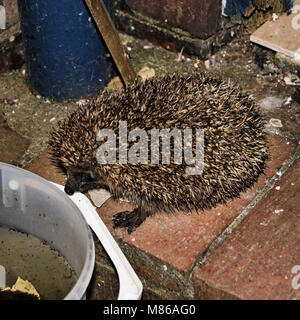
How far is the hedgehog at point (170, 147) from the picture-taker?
3.78m

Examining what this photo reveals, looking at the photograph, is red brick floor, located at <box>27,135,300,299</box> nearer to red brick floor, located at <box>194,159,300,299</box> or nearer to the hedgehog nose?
red brick floor, located at <box>194,159,300,299</box>

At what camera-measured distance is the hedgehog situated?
378 cm

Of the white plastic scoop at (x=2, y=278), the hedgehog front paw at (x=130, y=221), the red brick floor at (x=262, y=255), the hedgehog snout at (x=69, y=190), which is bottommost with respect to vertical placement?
the red brick floor at (x=262, y=255)

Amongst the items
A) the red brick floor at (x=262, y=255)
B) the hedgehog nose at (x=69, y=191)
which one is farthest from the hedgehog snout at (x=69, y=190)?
the red brick floor at (x=262, y=255)

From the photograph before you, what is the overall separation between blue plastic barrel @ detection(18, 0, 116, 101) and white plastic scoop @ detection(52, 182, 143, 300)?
1.36 metres

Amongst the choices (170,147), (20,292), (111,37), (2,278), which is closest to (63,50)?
(111,37)

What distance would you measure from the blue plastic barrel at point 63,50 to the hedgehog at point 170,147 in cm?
94

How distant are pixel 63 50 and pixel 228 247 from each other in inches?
81.2

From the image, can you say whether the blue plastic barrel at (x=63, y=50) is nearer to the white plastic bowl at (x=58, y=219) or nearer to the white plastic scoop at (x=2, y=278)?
the white plastic bowl at (x=58, y=219)

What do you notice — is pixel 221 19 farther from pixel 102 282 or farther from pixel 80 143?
pixel 102 282

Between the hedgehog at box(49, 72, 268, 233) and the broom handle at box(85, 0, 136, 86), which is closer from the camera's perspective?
the hedgehog at box(49, 72, 268, 233)

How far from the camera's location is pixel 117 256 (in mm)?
3607

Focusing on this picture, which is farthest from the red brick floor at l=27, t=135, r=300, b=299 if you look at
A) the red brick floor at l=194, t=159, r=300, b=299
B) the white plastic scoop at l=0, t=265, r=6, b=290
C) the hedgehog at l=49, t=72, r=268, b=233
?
the white plastic scoop at l=0, t=265, r=6, b=290

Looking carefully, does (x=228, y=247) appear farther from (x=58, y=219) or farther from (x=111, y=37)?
(x=111, y=37)
